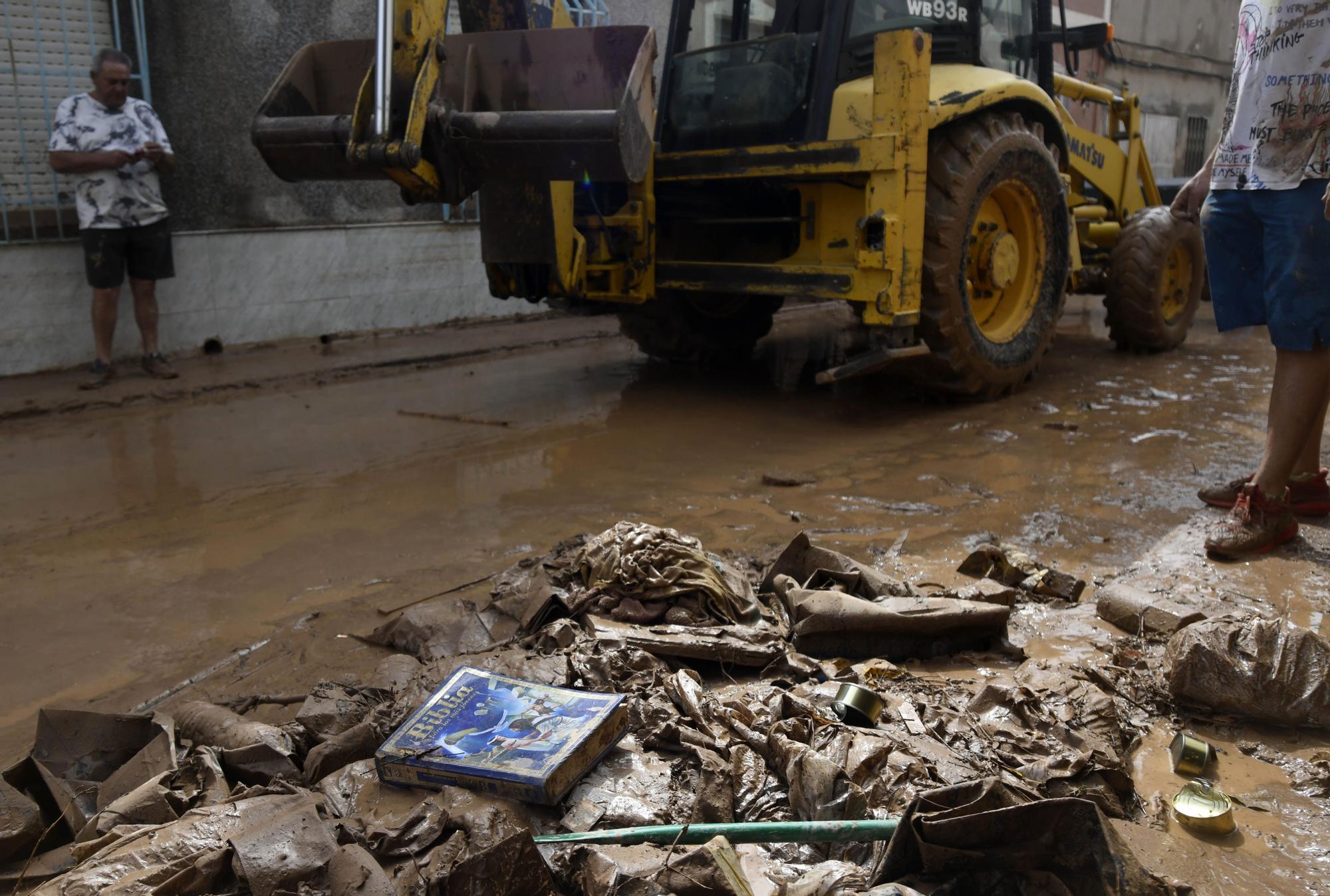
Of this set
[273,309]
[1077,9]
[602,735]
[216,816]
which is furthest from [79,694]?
[1077,9]

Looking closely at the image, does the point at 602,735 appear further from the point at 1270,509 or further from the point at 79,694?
the point at 1270,509

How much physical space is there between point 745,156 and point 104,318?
13.6ft

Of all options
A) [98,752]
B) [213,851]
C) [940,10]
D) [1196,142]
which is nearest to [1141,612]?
[213,851]

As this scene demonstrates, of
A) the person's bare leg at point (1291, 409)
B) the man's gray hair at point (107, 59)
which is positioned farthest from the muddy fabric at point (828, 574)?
the man's gray hair at point (107, 59)

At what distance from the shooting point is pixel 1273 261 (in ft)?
10.5

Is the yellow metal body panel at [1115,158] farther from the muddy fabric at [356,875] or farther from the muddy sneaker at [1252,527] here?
the muddy fabric at [356,875]

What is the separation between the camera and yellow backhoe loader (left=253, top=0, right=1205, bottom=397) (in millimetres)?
4332

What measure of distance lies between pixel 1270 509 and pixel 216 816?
3081 mm

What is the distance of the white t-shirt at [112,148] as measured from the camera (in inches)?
240

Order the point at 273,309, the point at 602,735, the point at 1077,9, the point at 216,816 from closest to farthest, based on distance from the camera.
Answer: the point at 216,816 < the point at 602,735 < the point at 273,309 < the point at 1077,9

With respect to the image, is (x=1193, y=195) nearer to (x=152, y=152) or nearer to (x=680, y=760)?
(x=680, y=760)

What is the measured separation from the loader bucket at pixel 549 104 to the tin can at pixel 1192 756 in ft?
9.94

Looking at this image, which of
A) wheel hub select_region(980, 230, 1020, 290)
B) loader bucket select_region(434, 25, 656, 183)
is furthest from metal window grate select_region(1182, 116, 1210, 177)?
loader bucket select_region(434, 25, 656, 183)

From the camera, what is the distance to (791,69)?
5348 mm
